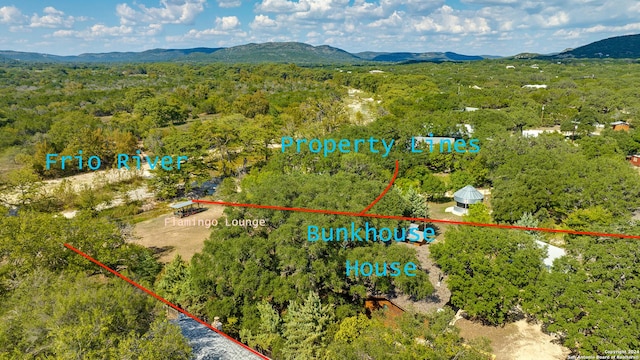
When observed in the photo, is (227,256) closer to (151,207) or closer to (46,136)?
(151,207)

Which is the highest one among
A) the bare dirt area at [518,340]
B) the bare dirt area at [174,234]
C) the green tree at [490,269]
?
the green tree at [490,269]

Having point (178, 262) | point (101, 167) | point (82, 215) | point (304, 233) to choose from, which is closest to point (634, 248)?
point (304, 233)

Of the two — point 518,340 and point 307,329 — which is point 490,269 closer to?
point 518,340

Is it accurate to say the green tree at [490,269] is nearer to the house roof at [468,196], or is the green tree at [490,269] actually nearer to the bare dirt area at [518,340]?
the bare dirt area at [518,340]
